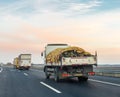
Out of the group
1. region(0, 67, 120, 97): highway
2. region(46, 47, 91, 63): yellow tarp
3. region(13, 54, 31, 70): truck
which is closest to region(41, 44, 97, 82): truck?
region(46, 47, 91, 63): yellow tarp

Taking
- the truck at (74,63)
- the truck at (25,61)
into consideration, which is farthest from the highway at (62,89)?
the truck at (25,61)

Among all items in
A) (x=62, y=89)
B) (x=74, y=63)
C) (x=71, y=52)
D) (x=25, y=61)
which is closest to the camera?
(x=62, y=89)

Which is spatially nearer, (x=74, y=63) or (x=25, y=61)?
(x=74, y=63)

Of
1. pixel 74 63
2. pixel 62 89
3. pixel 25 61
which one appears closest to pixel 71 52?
pixel 74 63

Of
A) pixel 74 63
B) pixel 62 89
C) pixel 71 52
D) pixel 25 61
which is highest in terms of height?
pixel 25 61

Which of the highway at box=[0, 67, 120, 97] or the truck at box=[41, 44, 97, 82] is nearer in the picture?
the highway at box=[0, 67, 120, 97]

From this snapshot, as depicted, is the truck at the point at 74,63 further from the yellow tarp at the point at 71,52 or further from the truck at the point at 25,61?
the truck at the point at 25,61

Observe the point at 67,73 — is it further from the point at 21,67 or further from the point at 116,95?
the point at 21,67

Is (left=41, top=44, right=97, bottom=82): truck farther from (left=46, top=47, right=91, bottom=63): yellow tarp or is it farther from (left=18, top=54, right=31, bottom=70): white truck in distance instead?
(left=18, top=54, right=31, bottom=70): white truck in distance

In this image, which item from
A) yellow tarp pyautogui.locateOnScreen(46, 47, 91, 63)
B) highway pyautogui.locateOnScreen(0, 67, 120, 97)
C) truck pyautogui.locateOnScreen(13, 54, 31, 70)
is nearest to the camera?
highway pyautogui.locateOnScreen(0, 67, 120, 97)

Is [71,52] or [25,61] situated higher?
[25,61]

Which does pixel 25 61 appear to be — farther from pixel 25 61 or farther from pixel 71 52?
pixel 71 52

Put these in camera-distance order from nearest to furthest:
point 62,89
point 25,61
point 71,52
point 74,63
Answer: point 62,89 → point 74,63 → point 71,52 → point 25,61

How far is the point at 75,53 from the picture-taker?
25.4 meters
